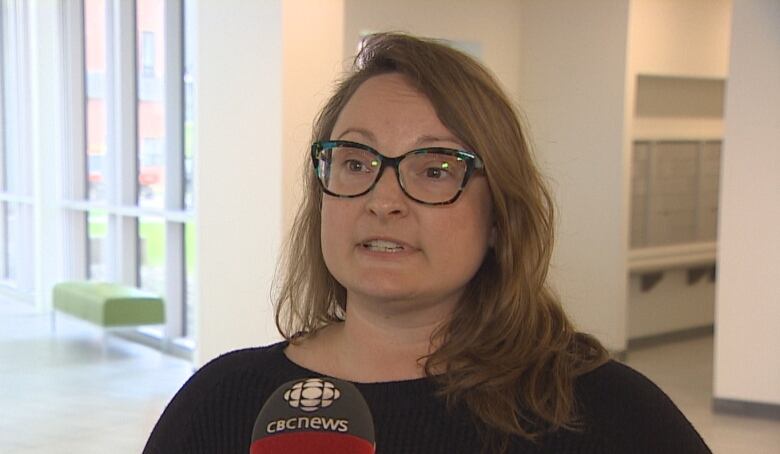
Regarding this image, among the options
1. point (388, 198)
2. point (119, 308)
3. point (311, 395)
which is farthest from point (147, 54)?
point (311, 395)

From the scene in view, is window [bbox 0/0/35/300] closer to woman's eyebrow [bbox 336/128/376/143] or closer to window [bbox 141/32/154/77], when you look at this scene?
window [bbox 141/32/154/77]

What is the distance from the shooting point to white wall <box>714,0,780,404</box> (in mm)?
8453

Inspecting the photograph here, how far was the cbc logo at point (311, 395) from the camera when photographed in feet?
4.60

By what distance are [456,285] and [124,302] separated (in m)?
10.0

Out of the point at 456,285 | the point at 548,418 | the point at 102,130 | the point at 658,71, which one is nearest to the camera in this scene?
the point at 548,418

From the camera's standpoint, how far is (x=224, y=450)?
1989mm

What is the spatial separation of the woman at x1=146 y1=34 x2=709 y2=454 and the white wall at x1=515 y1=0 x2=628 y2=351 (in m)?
8.44

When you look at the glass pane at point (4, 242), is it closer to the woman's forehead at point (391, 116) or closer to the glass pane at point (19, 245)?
the glass pane at point (19, 245)

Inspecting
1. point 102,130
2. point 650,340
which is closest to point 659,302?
point 650,340

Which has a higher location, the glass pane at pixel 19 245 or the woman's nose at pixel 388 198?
the woman's nose at pixel 388 198

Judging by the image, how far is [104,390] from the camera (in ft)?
31.8

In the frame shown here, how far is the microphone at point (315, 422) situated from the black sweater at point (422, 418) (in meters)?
0.46

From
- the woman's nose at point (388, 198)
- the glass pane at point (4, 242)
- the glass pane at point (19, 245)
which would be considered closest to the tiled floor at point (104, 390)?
the glass pane at point (19, 245)

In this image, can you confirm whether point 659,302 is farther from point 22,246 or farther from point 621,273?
point 22,246
